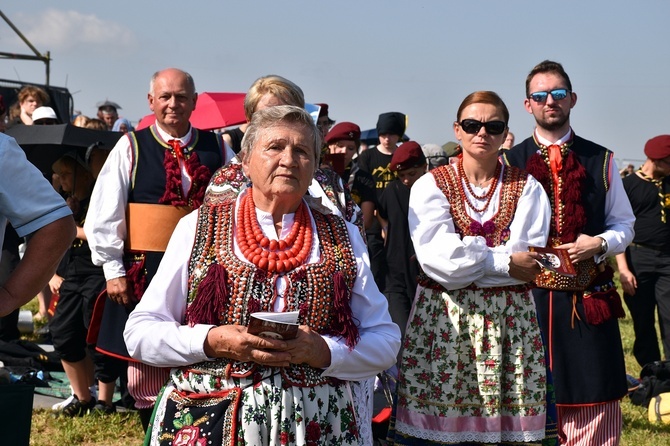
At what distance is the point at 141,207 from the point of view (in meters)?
5.05

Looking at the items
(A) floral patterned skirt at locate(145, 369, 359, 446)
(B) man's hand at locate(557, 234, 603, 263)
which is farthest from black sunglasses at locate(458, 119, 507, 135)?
(A) floral patterned skirt at locate(145, 369, 359, 446)

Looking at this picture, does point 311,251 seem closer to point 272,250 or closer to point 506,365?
point 272,250

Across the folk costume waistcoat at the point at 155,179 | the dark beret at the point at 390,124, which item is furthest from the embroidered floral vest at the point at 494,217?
Answer: the dark beret at the point at 390,124

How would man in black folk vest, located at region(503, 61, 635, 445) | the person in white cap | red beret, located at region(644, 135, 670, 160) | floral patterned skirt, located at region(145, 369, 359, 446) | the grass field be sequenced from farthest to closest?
1. the person in white cap
2. red beret, located at region(644, 135, 670, 160)
3. the grass field
4. man in black folk vest, located at region(503, 61, 635, 445)
5. floral patterned skirt, located at region(145, 369, 359, 446)

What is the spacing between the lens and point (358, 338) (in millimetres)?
3158

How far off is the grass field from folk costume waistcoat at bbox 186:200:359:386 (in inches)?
121

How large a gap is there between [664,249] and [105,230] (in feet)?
18.4

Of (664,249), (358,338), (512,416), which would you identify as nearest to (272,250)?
(358,338)

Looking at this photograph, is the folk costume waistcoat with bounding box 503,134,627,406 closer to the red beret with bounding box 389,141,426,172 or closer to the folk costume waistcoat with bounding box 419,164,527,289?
the folk costume waistcoat with bounding box 419,164,527,289

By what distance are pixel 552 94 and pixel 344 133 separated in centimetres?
334

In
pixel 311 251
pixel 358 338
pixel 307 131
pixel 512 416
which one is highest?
pixel 307 131

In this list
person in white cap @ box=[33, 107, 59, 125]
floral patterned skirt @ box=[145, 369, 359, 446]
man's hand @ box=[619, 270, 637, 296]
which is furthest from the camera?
person in white cap @ box=[33, 107, 59, 125]

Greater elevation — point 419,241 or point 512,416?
point 419,241

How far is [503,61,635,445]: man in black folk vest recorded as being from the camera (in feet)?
16.5
